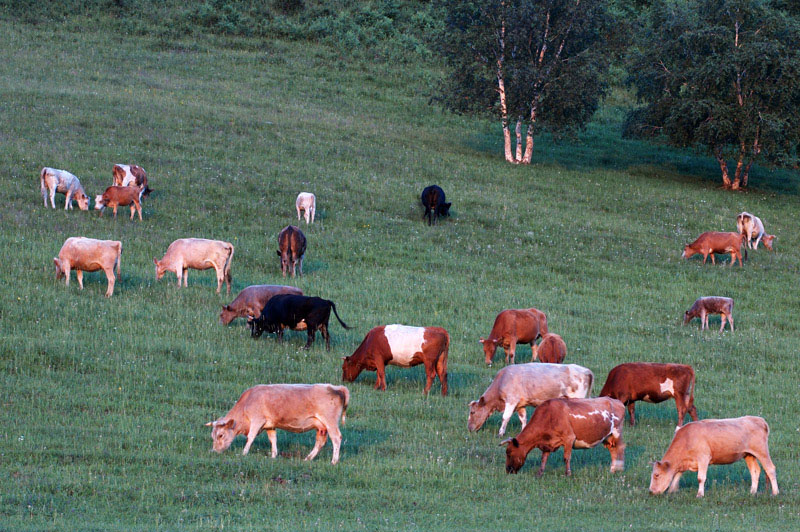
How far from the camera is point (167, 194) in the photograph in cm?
3453

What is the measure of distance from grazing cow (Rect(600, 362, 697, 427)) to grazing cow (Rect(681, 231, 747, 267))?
18.2 metres

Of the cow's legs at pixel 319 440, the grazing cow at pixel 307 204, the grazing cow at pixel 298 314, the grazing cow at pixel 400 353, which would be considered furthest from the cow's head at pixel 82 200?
the cow's legs at pixel 319 440

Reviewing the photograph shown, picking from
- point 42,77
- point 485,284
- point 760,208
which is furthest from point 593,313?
point 42,77

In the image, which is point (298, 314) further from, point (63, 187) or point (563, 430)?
point (63, 187)

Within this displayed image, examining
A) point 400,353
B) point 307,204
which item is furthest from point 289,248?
point 400,353

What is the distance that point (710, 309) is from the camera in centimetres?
2686

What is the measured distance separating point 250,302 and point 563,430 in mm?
10602

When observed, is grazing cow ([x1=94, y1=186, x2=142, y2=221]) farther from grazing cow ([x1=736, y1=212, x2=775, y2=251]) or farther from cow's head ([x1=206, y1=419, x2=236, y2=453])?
grazing cow ([x1=736, y1=212, x2=775, y2=251])

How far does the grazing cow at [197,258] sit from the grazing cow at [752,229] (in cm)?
2178

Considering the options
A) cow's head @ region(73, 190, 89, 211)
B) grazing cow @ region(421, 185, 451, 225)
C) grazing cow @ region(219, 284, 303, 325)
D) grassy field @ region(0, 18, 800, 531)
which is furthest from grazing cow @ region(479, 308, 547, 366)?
cow's head @ region(73, 190, 89, 211)

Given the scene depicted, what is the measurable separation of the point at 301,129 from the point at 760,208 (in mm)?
22913

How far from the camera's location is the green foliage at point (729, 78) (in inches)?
1751

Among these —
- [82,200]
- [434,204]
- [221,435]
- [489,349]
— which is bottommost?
[221,435]

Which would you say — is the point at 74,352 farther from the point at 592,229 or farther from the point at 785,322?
the point at 592,229
